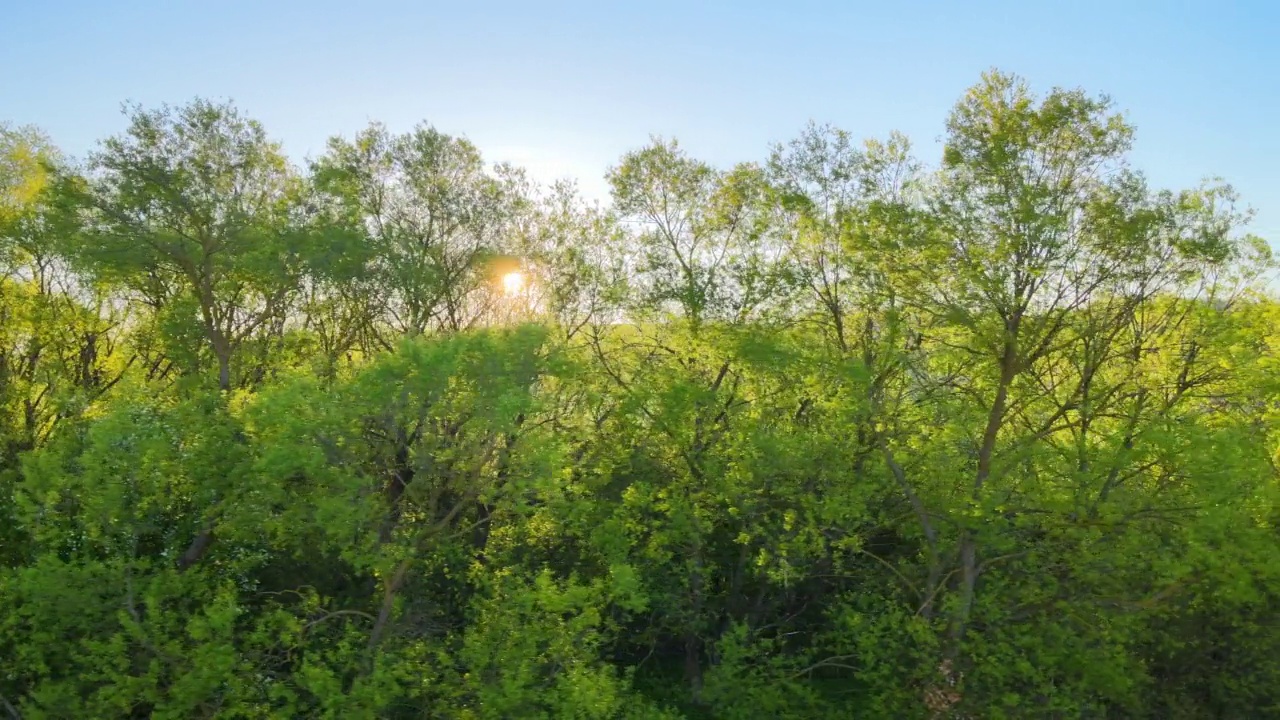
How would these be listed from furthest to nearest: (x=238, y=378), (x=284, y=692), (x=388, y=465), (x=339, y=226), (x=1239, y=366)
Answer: (x=238, y=378) < (x=339, y=226) < (x=1239, y=366) < (x=388, y=465) < (x=284, y=692)

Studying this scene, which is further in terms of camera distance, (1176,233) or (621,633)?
(621,633)

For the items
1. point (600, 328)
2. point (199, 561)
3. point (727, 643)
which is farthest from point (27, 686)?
point (600, 328)

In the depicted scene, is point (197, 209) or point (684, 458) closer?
point (684, 458)

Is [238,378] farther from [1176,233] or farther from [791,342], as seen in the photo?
[1176,233]

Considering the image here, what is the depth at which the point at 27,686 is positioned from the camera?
2050 cm

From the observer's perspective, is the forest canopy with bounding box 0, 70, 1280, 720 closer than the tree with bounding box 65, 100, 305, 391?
Yes

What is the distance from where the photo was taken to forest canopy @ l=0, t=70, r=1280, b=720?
19203mm

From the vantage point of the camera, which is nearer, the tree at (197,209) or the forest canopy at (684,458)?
the forest canopy at (684,458)

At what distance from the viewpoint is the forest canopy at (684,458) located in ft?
63.0

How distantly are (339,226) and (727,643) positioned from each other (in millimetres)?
19593

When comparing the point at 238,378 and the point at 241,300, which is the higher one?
the point at 241,300

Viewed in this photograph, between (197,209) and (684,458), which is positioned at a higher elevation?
(197,209)

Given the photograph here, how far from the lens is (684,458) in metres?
25.6

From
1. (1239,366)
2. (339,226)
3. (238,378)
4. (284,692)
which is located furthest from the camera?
(238,378)
